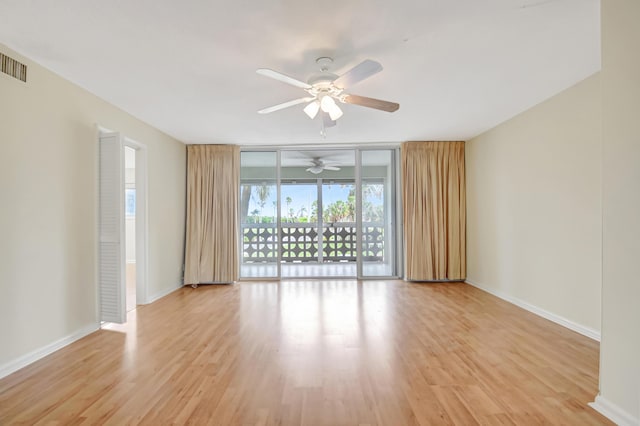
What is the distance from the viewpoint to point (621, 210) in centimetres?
168

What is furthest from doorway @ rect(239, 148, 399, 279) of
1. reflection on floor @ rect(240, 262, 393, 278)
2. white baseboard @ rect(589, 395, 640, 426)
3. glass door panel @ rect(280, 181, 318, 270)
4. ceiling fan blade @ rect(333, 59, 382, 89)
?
white baseboard @ rect(589, 395, 640, 426)

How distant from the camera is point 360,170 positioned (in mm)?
5590

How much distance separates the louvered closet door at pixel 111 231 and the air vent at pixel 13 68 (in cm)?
82

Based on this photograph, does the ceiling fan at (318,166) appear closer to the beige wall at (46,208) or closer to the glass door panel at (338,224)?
the glass door panel at (338,224)

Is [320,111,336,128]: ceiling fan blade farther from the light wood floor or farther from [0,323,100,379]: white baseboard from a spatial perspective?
[0,323,100,379]: white baseboard

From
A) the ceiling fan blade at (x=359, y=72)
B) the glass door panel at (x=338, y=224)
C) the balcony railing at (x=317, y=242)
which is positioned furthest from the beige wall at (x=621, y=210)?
the glass door panel at (x=338, y=224)

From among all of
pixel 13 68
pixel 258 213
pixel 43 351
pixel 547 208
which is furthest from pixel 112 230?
pixel 547 208

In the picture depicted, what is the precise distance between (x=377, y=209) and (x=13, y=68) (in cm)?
478

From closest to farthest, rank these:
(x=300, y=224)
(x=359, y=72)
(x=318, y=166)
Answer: (x=359, y=72) < (x=318, y=166) < (x=300, y=224)

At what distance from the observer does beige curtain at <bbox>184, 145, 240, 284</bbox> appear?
5.19 meters

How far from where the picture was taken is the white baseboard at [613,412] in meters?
1.62

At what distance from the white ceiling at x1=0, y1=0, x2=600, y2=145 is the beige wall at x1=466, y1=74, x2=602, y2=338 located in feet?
1.11

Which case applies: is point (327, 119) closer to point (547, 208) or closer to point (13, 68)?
point (13, 68)

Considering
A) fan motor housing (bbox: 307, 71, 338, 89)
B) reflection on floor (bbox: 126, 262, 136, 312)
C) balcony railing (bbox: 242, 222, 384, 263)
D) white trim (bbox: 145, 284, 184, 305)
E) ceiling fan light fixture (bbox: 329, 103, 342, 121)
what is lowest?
reflection on floor (bbox: 126, 262, 136, 312)
